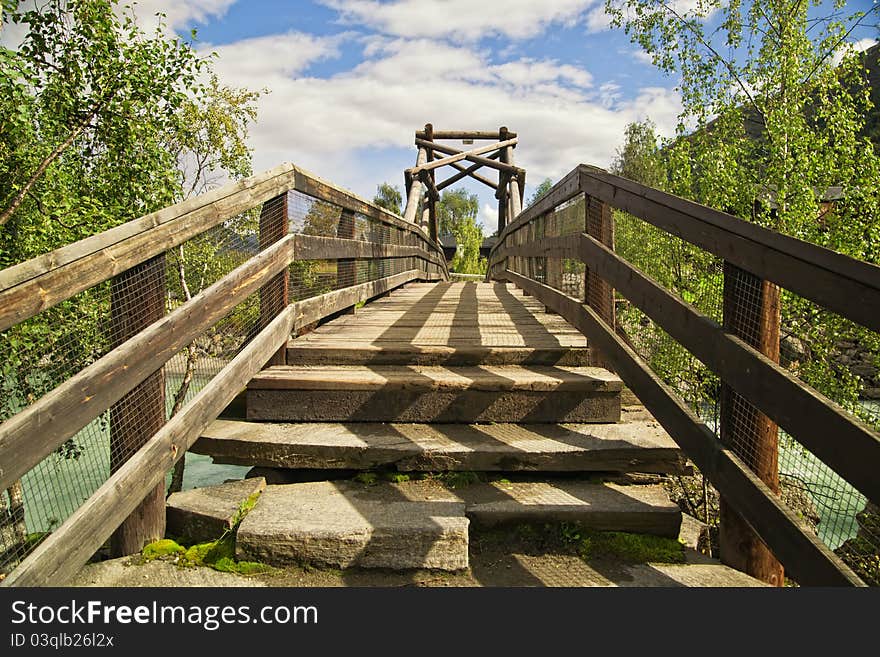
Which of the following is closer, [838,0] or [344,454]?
[344,454]

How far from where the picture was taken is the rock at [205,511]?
7.10 feet

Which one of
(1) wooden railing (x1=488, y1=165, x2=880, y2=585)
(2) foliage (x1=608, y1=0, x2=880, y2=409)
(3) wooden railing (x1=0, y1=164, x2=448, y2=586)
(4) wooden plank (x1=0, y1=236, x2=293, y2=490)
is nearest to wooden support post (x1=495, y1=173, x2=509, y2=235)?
(2) foliage (x1=608, y1=0, x2=880, y2=409)

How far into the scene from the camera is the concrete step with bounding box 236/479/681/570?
6.55 feet

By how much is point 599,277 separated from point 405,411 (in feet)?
4.15

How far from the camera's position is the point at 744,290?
1901mm

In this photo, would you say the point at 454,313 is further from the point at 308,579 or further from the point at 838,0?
the point at 838,0

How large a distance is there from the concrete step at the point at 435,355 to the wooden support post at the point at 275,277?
183 millimetres

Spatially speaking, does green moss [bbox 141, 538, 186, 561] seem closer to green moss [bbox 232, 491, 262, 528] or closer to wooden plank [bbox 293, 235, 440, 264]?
green moss [bbox 232, 491, 262, 528]

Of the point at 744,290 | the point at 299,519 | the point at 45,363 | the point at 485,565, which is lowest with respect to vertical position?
the point at 485,565

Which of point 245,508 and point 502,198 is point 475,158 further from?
point 245,508

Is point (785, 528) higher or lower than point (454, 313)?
lower

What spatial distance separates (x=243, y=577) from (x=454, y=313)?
12.0ft

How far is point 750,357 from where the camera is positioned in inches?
69.3
